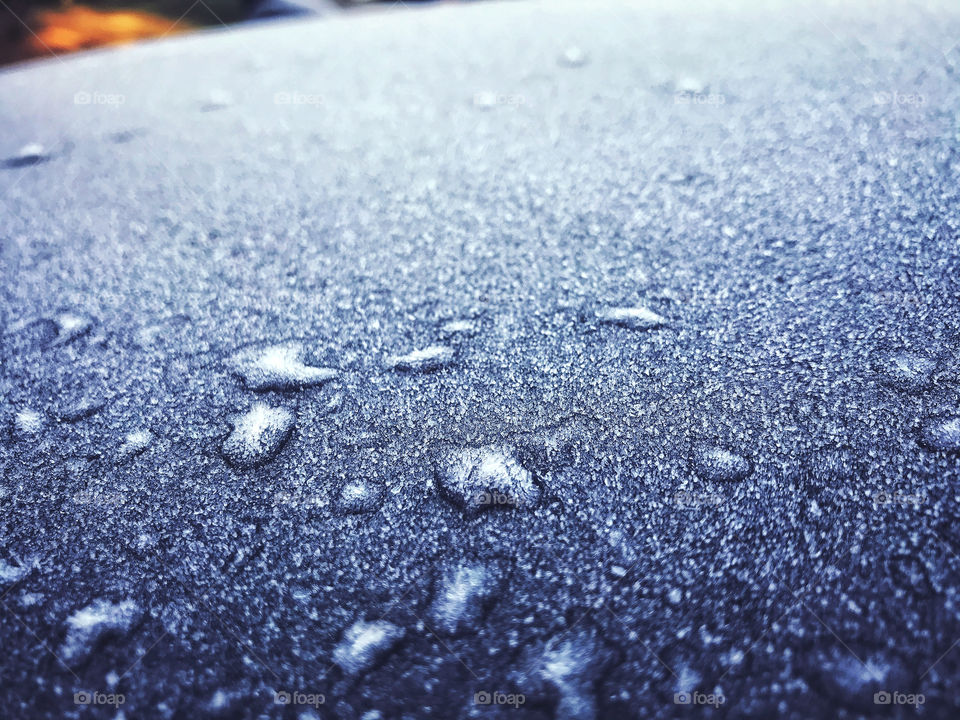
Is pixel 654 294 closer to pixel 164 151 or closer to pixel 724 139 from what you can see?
pixel 724 139

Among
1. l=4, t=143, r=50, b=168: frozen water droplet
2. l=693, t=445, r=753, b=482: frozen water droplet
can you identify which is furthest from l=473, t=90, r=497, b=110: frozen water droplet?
l=693, t=445, r=753, b=482: frozen water droplet

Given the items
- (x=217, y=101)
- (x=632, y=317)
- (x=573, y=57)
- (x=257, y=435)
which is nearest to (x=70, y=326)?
(x=257, y=435)

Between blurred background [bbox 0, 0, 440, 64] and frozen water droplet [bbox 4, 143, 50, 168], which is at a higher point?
blurred background [bbox 0, 0, 440, 64]

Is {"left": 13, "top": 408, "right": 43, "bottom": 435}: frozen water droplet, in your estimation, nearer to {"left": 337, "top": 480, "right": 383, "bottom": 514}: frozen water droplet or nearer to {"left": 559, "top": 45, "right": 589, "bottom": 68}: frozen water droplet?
{"left": 337, "top": 480, "right": 383, "bottom": 514}: frozen water droplet

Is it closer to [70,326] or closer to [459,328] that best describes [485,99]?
[459,328]

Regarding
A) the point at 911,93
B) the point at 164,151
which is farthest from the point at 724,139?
the point at 164,151

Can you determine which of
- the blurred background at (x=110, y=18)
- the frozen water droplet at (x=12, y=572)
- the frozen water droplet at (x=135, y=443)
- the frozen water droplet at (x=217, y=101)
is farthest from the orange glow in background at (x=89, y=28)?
the frozen water droplet at (x=12, y=572)
